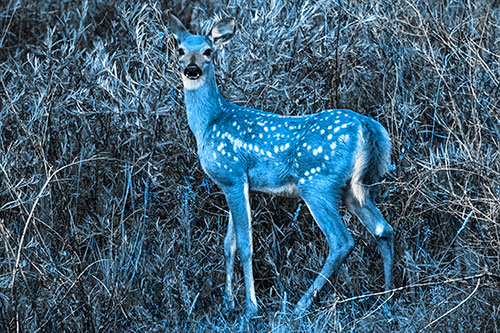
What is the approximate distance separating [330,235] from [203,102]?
1195 mm

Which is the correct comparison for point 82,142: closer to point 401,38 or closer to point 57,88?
point 57,88

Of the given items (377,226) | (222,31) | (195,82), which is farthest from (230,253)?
(222,31)

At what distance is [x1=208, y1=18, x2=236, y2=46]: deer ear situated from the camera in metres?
5.90

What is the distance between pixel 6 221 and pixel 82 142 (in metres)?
0.87

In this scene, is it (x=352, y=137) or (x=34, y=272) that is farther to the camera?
(x=34, y=272)

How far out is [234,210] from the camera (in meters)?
5.57

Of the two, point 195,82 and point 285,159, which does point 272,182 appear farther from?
point 195,82

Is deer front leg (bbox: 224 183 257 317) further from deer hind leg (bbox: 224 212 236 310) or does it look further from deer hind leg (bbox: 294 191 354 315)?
deer hind leg (bbox: 294 191 354 315)

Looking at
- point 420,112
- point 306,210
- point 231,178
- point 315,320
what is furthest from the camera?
point 420,112

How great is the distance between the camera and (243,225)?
18.3 ft

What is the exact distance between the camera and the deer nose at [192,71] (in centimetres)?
557

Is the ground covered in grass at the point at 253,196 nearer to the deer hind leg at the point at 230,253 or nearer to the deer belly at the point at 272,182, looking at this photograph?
the deer hind leg at the point at 230,253

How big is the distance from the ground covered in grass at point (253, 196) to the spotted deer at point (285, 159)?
22 centimetres

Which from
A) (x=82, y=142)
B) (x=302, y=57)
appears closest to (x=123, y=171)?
(x=82, y=142)
